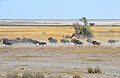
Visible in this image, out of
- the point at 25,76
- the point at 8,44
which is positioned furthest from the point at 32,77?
the point at 8,44

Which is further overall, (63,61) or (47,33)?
(47,33)

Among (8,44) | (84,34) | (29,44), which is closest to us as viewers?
(8,44)

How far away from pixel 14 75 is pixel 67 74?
5.90 meters

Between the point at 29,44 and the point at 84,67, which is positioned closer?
the point at 84,67

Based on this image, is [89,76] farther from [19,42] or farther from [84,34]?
[84,34]

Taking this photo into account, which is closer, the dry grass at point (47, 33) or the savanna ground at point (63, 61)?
the savanna ground at point (63, 61)

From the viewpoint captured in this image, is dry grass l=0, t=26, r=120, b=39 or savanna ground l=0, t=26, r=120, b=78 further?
dry grass l=0, t=26, r=120, b=39

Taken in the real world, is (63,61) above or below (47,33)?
below

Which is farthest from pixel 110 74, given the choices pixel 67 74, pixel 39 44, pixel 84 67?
pixel 39 44

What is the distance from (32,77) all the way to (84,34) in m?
54.7

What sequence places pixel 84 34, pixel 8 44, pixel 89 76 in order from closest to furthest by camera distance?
pixel 89 76
pixel 8 44
pixel 84 34

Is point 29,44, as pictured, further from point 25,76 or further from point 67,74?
point 25,76

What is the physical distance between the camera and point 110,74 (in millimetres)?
23844

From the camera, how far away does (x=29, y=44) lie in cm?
5422
